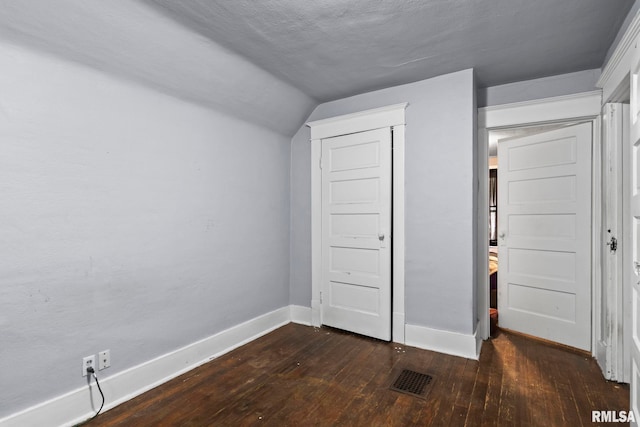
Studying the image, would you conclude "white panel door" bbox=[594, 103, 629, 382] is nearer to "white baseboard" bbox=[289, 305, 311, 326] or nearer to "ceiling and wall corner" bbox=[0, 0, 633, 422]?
"ceiling and wall corner" bbox=[0, 0, 633, 422]

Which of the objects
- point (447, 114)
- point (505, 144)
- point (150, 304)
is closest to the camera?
point (150, 304)

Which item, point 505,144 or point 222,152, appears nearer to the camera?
point 222,152

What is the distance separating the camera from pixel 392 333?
3076 millimetres

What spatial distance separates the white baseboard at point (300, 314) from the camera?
3.57 meters

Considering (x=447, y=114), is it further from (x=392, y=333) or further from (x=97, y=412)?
(x=97, y=412)

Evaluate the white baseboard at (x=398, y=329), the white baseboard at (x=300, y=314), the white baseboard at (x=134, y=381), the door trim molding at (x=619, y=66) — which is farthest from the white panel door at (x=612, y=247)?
the white baseboard at (x=134, y=381)

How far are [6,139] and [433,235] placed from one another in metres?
2.96

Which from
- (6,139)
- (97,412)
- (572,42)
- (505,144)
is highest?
(572,42)

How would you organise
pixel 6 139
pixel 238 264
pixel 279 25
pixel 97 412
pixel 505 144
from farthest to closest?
pixel 505 144, pixel 238 264, pixel 279 25, pixel 97 412, pixel 6 139

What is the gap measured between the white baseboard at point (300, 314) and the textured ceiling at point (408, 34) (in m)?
2.40

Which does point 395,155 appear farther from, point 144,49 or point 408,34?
point 144,49

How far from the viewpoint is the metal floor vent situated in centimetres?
221

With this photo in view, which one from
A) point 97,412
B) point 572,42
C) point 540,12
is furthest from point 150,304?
point 572,42

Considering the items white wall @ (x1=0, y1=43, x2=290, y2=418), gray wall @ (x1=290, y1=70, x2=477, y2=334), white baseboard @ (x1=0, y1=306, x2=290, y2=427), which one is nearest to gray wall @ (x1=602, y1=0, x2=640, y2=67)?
gray wall @ (x1=290, y1=70, x2=477, y2=334)
